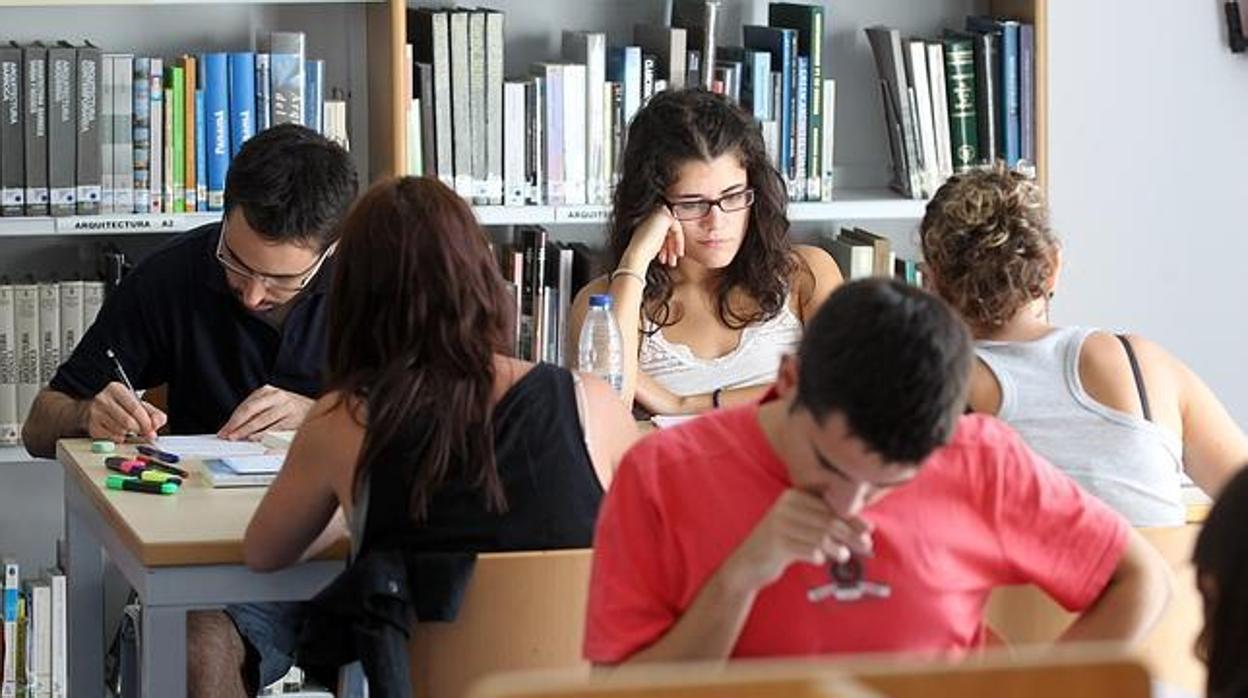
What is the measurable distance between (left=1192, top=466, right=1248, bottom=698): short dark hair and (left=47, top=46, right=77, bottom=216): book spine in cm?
281

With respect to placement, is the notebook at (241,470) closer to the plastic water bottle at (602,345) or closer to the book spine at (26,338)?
the plastic water bottle at (602,345)

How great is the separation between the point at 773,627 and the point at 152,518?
1030 millimetres

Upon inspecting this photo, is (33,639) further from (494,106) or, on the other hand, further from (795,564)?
(795,564)

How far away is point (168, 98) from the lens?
414 centimetres

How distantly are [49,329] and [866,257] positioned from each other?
62.4 inches

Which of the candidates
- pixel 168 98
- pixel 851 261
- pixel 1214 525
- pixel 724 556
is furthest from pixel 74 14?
pixel 1214 525

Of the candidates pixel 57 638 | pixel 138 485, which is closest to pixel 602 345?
pixel 138 485

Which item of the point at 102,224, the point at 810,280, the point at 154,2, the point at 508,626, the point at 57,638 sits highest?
the point at 154,2

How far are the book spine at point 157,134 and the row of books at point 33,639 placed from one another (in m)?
0.75

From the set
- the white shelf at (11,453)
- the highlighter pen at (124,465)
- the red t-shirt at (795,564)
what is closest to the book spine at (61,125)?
the white shelf at (11,453)

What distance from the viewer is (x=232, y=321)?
11.9 feet

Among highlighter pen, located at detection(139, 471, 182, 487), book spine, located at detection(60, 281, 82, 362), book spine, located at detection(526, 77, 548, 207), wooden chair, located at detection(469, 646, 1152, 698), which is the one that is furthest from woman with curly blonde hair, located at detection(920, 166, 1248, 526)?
book spine, located at detection(60, 281, 82, 362)

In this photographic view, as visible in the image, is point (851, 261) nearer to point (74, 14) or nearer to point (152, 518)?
point (74, 14)

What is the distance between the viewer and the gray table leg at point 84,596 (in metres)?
3.33
